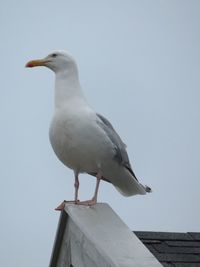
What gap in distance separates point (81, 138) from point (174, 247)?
1.15 m

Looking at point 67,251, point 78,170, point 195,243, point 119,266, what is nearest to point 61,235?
point 67,251

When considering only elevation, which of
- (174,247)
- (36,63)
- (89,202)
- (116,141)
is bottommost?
(174,247)

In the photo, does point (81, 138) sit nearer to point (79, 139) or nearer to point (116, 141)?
point (79, 139)

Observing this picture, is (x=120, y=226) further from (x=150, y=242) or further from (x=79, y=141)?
(x=79, y=141)

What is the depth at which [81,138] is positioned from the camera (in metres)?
5.58

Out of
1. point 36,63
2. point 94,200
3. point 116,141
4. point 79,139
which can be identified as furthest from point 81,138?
point 36,63

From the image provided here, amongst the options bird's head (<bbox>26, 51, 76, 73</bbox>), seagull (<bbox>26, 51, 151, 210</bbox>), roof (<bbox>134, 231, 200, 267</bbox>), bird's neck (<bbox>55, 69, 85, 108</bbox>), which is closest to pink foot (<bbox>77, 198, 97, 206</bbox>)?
seagull (<bbox>26, 51, 151, 210</bbox>)

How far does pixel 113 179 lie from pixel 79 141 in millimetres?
793

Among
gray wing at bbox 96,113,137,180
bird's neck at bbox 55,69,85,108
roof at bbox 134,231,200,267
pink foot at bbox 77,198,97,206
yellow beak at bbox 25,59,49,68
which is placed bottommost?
roof at bbox 134,231,200,267

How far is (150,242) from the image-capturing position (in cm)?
536

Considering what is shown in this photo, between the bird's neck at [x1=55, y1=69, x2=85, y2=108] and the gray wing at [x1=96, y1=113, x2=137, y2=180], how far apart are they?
266mm

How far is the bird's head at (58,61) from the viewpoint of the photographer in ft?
20.4

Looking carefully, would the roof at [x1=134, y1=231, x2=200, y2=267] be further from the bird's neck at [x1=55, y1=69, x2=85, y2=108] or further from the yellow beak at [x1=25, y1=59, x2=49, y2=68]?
the yellow beak at [x1=25, y1=59, x2=49, y2=68]

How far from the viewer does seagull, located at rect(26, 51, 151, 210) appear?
5.60 metres
